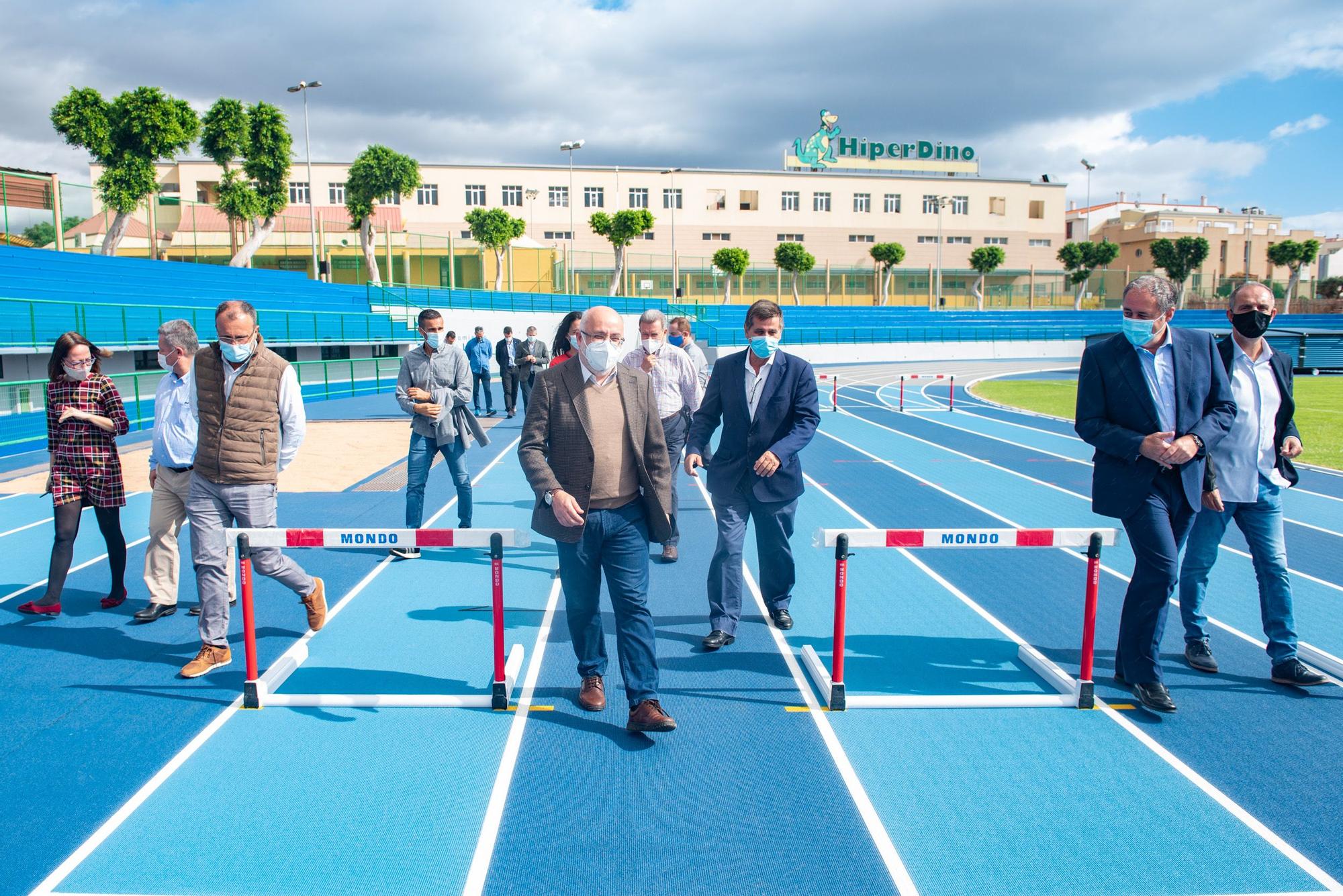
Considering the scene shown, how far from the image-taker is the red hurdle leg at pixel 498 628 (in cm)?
436

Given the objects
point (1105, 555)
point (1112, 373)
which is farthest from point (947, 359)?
point (1112, 373)

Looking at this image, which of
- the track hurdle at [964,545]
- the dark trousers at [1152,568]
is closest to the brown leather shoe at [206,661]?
the track hurdle at [964,545]

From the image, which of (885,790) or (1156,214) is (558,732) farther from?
(1156,214)

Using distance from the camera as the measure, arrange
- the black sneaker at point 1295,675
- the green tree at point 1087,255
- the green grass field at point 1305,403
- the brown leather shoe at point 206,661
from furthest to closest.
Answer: the green tree at point 1087,255 < the green grass field at point 1305,403 < the brown leather shoe at point 206,661 < the black sneaker at point 1295,675

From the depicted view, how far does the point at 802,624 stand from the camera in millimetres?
5848

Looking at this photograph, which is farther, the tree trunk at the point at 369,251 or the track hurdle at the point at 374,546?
the tree trunk at the point at 369,251

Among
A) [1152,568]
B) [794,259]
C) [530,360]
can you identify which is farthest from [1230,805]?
[794,259]

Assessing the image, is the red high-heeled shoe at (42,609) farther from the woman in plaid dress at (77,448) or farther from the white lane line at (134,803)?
the white lane line at (134,803)

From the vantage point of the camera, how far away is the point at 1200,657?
5023mm

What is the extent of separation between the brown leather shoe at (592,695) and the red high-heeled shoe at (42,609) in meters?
3.90

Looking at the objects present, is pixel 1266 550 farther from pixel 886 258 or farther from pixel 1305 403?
pixel 886 258

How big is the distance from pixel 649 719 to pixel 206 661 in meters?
2.62

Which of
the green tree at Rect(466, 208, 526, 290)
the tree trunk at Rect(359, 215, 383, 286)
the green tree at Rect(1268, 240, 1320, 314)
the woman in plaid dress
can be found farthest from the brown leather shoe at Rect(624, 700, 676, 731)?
the green tree at Rect(1268, 240, 1320, 314)

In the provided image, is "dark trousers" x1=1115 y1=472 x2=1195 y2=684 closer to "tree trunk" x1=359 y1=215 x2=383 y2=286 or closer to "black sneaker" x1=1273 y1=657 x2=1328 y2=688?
"black sneaker" x1=1273 y1=657 x2=1328 y2=688
